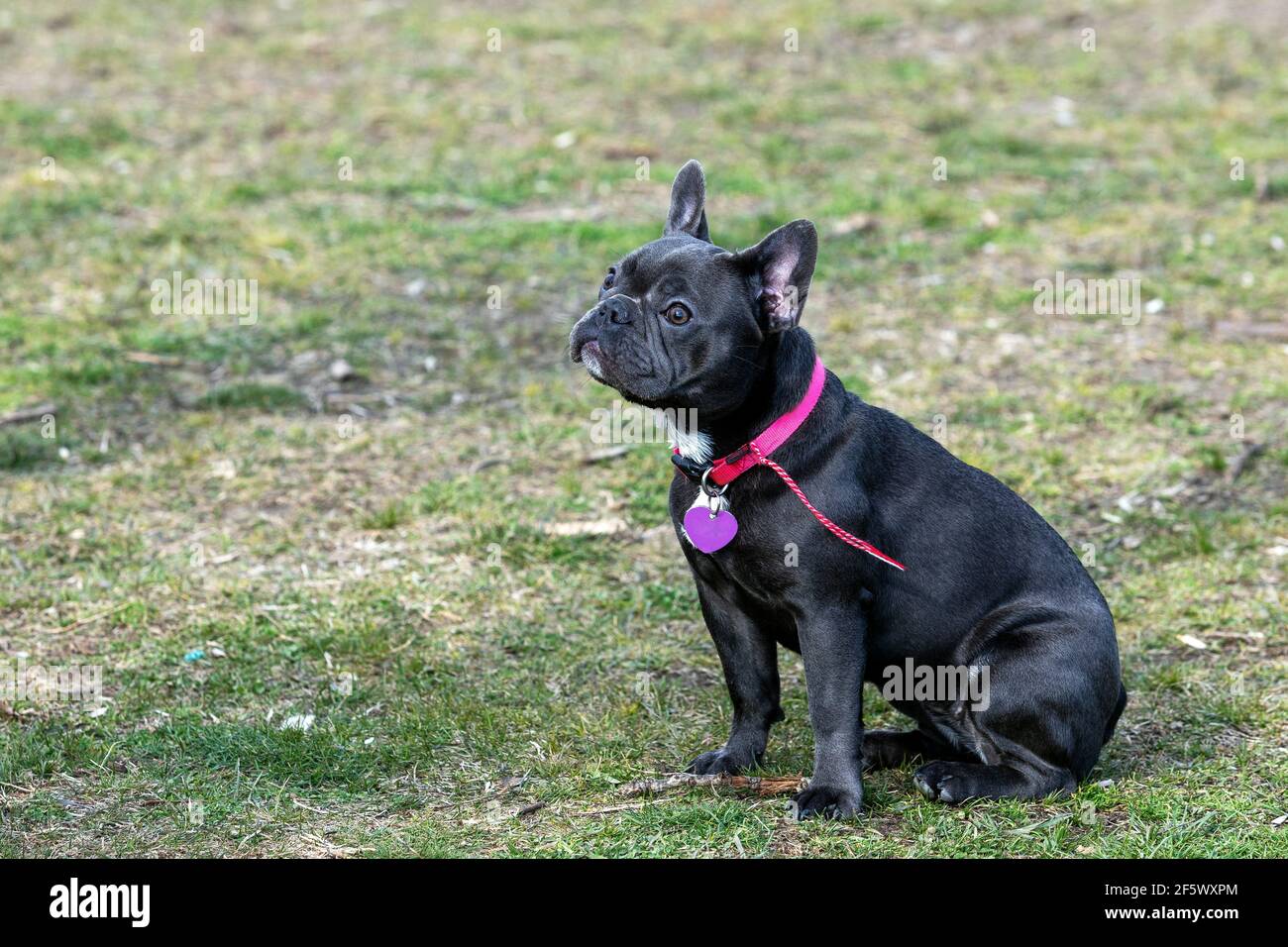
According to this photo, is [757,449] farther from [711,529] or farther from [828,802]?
[828,802]

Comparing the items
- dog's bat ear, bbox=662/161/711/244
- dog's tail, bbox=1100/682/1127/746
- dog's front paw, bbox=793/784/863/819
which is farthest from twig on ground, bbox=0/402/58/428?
dog's tail, bbox=1100/682/1127/746

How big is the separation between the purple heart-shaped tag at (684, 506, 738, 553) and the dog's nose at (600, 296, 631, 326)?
25.5 inches

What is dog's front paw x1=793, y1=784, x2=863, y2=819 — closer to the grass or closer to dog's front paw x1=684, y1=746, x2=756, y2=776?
the grass

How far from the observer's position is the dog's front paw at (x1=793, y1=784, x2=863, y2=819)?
460 centimetres

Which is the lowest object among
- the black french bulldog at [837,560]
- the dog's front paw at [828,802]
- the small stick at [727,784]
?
the small stick at [727,784]

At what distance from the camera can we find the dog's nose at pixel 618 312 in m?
4.54

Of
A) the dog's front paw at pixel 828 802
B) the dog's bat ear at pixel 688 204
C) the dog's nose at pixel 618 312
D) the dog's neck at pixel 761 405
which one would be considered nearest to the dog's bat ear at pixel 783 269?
the dog's neck at pixel 761 405

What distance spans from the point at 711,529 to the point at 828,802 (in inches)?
36.2

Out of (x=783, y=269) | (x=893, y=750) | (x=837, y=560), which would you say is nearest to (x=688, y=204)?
(x=783, y=269)

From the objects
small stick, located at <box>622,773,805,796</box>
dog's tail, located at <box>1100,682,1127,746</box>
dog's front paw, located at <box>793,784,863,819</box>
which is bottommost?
small stick, located at <box>622,773,805,796</box>

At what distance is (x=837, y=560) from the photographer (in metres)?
4.61

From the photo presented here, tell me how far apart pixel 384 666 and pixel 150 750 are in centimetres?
101

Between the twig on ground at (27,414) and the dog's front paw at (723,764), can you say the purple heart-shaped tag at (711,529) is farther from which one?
the twig on ground at (27,414)

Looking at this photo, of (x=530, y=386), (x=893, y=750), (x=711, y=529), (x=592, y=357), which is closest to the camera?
(x=592, y=357)
